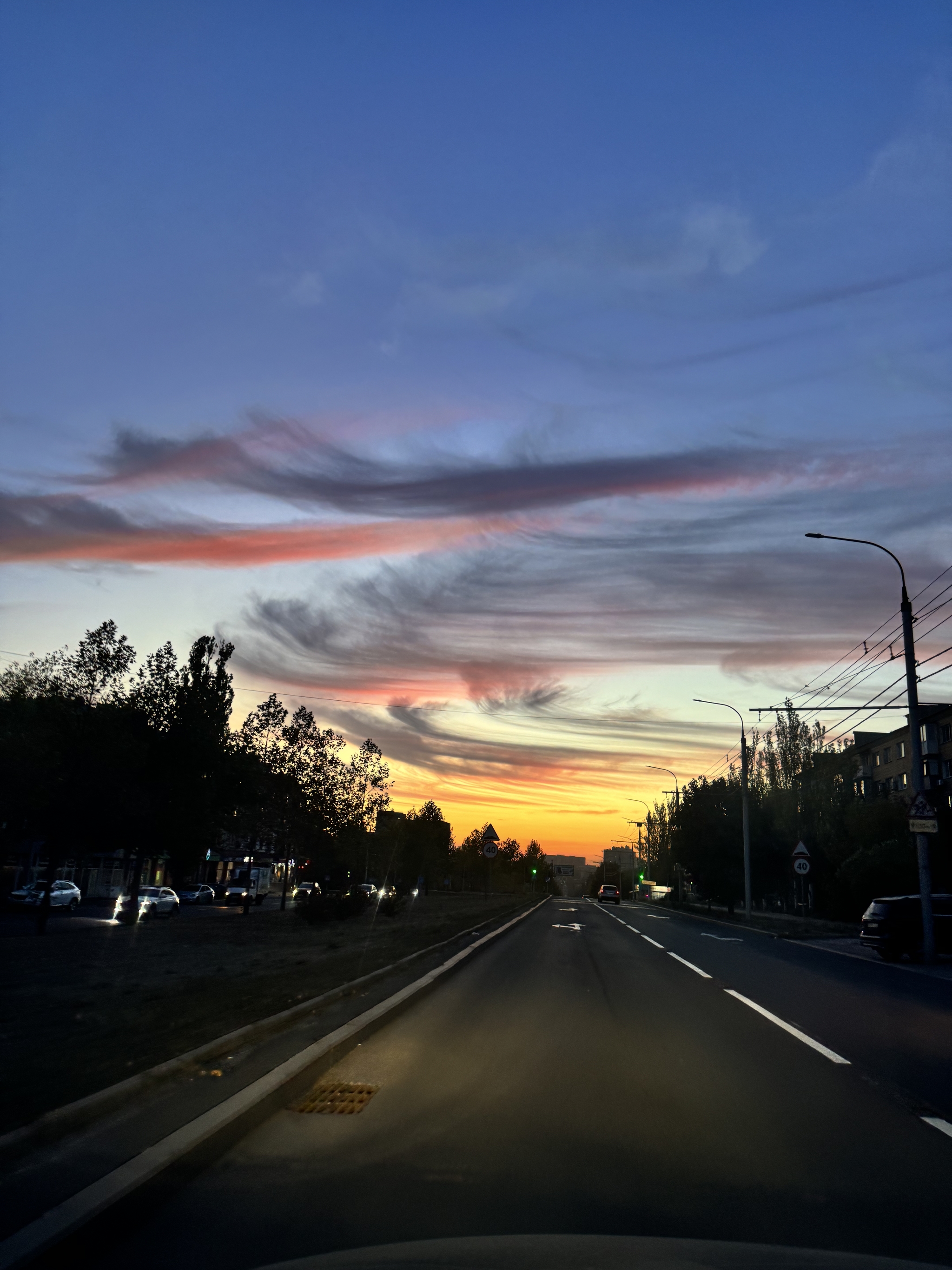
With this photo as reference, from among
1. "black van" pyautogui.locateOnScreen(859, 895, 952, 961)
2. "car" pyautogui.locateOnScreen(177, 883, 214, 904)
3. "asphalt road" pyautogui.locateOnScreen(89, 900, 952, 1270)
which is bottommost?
"car" pyautogui.locateOnScreen(177, 883, 214, 904)

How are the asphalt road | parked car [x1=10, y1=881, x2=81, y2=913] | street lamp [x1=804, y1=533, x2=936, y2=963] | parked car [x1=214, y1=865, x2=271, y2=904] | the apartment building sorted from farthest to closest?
the apartment building, parked car [x1=214, y1=865, x2=271, y2=904], parked car [x1=10, y1=881, x2=81, y2=913], street lamp [x1=804, y1=533, x2=936, y2=963], the asphalt road

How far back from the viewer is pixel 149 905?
4291cm

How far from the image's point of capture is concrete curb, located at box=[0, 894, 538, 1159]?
5.15 m

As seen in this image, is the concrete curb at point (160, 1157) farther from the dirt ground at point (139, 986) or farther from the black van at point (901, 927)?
the black van at point (901, 927)

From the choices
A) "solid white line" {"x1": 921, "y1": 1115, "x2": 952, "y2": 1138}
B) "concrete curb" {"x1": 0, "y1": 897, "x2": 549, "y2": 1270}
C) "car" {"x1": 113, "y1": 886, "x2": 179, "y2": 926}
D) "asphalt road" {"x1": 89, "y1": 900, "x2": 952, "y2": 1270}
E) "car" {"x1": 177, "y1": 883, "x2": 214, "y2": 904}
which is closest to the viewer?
"concrete curb" {"x1": 0, "y1": 897, "x2": 549, "y2": 1270}

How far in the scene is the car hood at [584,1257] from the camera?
3.45 m

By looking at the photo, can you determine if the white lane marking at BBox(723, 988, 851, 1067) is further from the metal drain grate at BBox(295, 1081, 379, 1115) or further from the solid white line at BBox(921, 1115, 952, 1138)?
the metal drain grate at BBox(295, 1081, 379, 1115)

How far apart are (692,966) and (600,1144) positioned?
559 inches

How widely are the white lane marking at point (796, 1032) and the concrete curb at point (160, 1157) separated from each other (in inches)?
193

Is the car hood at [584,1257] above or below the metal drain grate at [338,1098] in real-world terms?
above

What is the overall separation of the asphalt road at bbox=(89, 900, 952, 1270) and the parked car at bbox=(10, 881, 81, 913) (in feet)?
109

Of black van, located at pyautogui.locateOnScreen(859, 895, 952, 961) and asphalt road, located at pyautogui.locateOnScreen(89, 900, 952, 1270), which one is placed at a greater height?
black van, located at pyautogui.locateOnScreen(859, 895, 952, 961)

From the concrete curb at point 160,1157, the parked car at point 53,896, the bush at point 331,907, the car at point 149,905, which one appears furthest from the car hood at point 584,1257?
the parked car at point 53,896

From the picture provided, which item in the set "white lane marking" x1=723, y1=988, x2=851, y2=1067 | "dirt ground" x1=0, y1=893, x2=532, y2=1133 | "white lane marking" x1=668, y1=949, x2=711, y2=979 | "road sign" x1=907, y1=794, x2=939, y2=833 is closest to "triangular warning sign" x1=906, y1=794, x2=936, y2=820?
"road sign" x1=907, y1=794, x2=939, y2=833
